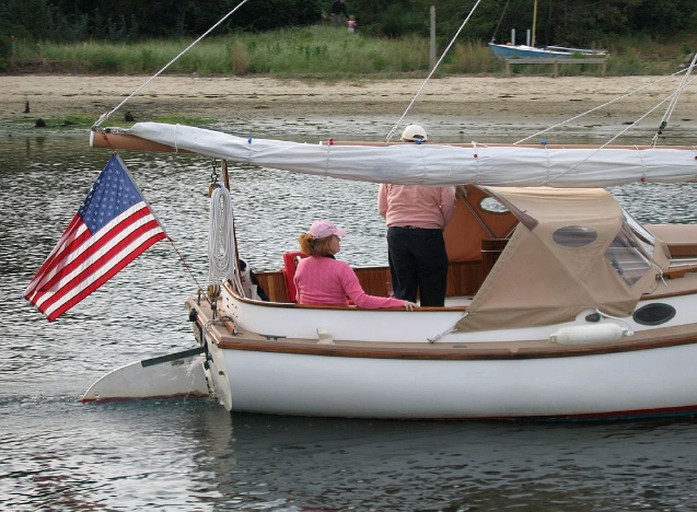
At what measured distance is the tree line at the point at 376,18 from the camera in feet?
128

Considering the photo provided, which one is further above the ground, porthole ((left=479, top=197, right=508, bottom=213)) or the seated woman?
porthole ((left=479, top=197, right=508, bottom=213))

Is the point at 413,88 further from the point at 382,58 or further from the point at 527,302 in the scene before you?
the point at 527,302

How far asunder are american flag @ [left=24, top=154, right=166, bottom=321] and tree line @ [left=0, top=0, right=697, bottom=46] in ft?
96.6

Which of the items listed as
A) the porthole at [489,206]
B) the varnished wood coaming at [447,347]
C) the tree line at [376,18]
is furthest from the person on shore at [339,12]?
the varnished wood coaming at [447,347]

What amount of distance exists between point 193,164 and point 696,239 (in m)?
14.8

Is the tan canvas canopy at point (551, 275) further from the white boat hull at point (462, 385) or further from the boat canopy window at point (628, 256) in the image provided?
the white boat hull at point (462, 385)

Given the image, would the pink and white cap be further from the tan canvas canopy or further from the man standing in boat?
the tan canvas canopy

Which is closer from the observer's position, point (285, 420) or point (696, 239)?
point (285, 420)

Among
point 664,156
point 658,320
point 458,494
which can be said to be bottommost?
point 458,494

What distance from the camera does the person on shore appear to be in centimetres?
4550

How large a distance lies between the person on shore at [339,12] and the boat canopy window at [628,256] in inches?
1463

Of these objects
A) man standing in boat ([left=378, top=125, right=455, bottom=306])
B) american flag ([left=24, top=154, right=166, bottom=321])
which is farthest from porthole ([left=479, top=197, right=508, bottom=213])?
american flag ([left=24, top=154, right=166, bottom=321])

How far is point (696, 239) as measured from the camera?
32.3ft

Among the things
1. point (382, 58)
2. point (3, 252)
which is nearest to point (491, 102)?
point (382, 58)
